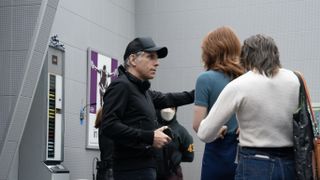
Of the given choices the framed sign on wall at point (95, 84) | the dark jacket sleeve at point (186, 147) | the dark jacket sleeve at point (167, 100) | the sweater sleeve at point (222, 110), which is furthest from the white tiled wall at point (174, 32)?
the sweater sleeve at point (222, 110)

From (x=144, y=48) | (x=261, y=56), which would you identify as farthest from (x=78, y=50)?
(x=261, y=56)

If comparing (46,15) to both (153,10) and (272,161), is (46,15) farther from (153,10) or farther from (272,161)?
(153,10)

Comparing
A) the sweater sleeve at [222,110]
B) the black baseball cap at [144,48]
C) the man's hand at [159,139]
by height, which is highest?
the black baseball cap at [144,48]

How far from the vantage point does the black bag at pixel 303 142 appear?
3.10m

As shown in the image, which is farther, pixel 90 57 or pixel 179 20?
pixel 179 20

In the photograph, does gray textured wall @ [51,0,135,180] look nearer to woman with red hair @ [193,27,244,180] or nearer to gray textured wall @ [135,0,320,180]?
gray textured wall @ [135,0,320,180]

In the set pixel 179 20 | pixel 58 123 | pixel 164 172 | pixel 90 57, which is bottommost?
pixel 164 172

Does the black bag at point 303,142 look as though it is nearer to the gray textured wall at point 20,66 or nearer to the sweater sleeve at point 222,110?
the sweater sleeve at point 222,110

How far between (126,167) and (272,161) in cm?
83

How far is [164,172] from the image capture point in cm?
582

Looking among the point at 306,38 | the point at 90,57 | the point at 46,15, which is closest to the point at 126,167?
the point at 46,15

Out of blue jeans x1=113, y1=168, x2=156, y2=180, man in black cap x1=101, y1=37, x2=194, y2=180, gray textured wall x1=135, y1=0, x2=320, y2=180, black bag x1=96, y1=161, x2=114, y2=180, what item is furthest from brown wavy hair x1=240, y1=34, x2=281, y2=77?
gray textured wall x1=135, y1=0, x2=320, y2=180

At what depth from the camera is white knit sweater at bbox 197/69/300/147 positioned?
10.4 ft

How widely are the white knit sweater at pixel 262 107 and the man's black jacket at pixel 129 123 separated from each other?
494mm
